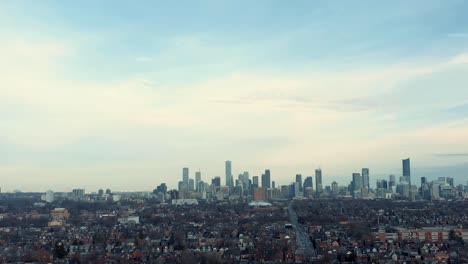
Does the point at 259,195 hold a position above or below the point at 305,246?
above

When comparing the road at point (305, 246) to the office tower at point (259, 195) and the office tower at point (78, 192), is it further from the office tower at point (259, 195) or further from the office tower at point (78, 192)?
the office tower at point (78, 192)

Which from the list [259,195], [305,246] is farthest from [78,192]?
[305,246]

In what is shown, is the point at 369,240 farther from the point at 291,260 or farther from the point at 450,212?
the point at 450,212

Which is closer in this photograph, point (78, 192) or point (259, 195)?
point (259, 195)

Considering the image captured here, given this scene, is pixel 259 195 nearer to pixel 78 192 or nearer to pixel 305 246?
pixel 78 192

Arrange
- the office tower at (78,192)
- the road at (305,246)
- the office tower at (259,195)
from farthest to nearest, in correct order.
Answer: the office tower at (78,192) → the office tower at (259,195) → the road at (305,246)

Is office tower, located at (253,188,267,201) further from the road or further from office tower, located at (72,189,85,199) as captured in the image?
the road

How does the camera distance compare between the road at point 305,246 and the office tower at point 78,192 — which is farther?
the office tower at point 78,192

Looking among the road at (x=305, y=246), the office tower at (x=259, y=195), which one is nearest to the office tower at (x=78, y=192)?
the office tower at (x=259, y=195)

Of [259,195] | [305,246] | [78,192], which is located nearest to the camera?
[305,246]

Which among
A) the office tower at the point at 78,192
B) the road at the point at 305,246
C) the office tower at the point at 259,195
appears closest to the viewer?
the road at the point at 305,246

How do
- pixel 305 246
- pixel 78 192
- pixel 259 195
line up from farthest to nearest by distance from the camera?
pixel 78 192 < pixel 259 195 < pixel 305 246

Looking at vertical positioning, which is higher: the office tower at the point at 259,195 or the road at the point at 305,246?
the office tower at the point at 259,195
